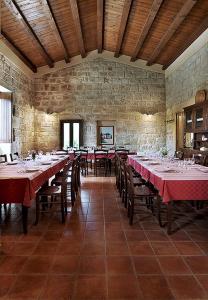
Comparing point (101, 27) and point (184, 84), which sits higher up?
point (101, 27)

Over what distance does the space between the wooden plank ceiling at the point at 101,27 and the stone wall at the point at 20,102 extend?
62cm

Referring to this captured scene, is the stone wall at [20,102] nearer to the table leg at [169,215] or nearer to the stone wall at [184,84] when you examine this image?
the stone wall at [184,84]

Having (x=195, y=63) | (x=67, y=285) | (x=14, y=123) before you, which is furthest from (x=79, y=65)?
(x=67, y=285)

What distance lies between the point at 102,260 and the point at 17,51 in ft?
24.4

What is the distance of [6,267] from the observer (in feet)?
7.80

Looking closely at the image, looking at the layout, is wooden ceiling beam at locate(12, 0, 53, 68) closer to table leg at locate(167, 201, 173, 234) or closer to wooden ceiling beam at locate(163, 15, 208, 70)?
wooden ceiling beam at locate(163, 15, 208, 70)

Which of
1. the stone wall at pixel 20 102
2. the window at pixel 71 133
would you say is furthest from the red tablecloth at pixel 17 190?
the window at pixel 71 133

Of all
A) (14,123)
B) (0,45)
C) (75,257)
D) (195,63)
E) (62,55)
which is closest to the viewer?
(75,257)

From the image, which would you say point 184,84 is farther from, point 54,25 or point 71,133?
point 71,133

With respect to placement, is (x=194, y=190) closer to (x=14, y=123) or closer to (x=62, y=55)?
(x=14, y=123)

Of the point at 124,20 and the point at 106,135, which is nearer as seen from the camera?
the point at 124,20

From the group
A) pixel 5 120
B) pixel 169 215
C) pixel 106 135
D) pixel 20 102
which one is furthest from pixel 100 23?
pixel 169 215

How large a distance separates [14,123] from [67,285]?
6975mm

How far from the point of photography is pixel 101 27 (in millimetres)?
7984
